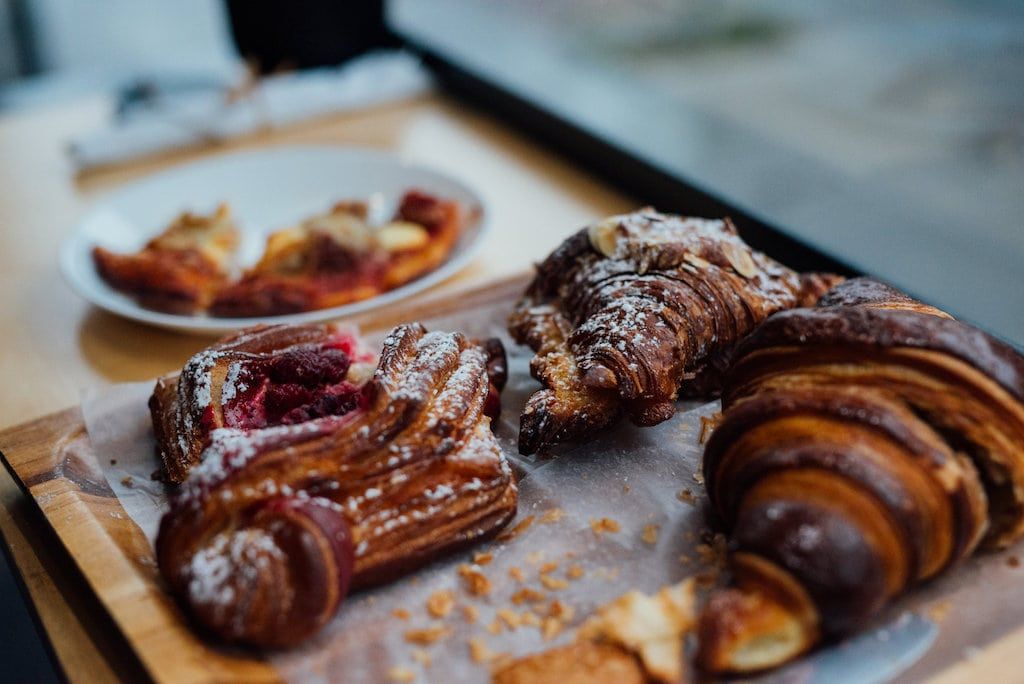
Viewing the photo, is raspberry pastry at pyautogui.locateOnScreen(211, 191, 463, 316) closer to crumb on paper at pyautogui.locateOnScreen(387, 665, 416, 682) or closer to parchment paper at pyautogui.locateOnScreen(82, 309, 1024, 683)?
parchment paper at pyautogui.locateOnScreen(82, 309, 1024, 683)

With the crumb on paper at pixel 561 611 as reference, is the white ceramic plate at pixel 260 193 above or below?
below

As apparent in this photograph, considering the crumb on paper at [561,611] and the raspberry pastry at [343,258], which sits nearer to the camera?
the crumb on paper at [561,611]

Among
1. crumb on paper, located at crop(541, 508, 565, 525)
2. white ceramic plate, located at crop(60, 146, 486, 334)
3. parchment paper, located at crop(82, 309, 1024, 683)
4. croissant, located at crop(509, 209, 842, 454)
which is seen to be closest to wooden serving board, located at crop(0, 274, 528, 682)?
parchment paper, located at crop(82, 309, 1024, 683)

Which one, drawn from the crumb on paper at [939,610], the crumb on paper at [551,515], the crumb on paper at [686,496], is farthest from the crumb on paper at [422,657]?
the crumb on paper at [939,610]

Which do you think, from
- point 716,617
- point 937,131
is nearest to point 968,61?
point 937,131

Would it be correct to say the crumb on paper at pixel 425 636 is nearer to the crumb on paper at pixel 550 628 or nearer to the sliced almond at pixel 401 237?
the crumb on paper at pixel 550 628
